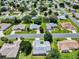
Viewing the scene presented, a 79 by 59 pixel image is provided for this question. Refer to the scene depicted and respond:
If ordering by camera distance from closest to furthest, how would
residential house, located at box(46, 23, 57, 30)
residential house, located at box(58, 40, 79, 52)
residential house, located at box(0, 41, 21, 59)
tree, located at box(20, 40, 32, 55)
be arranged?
residential house, located at box(0, 41, 21, 59), tree, located at box(20, 40, 32, 55), residential house, located at box(58, 40, 79, 52), residential house, located at box(46, 23, 57, 30)

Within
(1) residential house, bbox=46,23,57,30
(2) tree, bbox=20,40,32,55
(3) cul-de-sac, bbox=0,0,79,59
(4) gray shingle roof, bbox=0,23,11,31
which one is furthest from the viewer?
(4) gray shingle roof, bbox=0,23,11,31

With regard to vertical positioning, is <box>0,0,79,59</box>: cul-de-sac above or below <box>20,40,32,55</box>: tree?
below

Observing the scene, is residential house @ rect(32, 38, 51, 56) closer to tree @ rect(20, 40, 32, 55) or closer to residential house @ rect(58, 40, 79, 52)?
tree @ rect(20, 40, 32, 55)

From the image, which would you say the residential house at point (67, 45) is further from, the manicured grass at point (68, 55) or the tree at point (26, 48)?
the tree at point (26, 48)

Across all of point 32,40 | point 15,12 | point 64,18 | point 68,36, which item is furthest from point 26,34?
point 15,12

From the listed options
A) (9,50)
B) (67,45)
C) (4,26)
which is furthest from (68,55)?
(4,26)

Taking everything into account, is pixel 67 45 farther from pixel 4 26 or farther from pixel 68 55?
pixel 4 26

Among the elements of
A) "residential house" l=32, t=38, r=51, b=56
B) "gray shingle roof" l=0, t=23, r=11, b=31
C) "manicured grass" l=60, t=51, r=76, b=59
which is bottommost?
"gray shingle roof" l=0, t=23, r=11, b=31

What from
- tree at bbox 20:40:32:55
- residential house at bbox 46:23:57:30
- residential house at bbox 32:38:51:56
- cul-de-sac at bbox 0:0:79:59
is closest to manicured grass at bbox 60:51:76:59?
cul-de-sac at bbox 0:0:79:59

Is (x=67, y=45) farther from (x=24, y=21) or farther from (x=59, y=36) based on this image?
(x=24, y=21)

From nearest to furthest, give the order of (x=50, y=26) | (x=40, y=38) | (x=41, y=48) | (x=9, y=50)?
(x=9, y=50) < (x=41, y=48) < (x=40, y=38) < (x=50, y=26)

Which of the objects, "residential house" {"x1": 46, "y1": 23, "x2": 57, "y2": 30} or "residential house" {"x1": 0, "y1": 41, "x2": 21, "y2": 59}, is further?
"residential house" {"x1": 46, "y1": 23, "x2": 57, "y2": 30}
